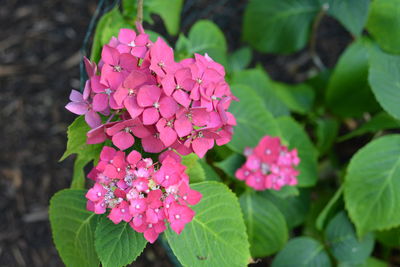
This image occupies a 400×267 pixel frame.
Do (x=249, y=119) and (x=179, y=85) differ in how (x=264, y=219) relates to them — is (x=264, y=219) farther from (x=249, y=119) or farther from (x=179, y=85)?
(x=179, y=85)

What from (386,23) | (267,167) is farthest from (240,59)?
(267,167)

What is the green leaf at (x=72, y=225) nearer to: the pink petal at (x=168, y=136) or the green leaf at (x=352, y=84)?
the pink petal at (x=168, y=136)

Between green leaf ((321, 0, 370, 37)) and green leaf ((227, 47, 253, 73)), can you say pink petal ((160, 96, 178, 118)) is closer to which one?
green leaf ((321, 0, 370, 37))

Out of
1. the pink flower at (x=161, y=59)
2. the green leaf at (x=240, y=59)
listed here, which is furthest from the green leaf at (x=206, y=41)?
the pink flower at (x=161, y=59)

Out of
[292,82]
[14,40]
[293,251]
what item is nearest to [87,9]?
[14,40]

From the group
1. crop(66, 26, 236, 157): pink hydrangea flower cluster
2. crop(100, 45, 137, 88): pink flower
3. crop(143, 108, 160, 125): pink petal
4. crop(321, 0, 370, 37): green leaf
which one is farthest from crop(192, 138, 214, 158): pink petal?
crop(321, 0, 370, 37): green leaf
